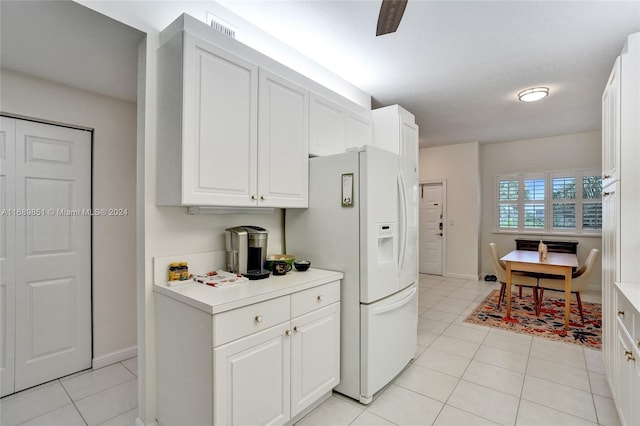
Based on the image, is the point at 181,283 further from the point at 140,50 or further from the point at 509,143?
the point at 509,143

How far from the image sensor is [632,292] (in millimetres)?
1754

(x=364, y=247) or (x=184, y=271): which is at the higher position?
(x=364, y=247)

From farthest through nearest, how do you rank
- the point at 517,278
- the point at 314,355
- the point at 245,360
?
the point at 517,278 < the point at 314,355 < the point at 245,360

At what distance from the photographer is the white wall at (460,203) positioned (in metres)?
6.16

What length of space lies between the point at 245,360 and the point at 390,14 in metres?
1.80

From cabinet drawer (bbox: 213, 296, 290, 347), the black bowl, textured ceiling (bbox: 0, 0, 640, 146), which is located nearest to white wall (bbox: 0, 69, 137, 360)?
textured ceiling (bbox: 0, 0, 640, 146)

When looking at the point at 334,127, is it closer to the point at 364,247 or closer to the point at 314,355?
the point at 364,247

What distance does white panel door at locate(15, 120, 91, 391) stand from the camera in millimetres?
2398

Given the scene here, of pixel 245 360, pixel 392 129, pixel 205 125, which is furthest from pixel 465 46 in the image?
pixel 245 360

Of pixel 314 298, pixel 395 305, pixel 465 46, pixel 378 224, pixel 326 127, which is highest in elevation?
pixel 465 46

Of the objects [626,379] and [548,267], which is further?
[548,267]

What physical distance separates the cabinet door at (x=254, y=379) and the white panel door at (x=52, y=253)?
6.28ft

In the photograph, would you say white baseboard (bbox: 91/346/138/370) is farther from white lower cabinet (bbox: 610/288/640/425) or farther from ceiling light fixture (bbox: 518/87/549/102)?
ceiling light fixture (bbox: 518/87/549/102)

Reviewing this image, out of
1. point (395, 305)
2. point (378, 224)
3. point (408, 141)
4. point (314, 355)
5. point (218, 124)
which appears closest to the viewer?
point (218, 124)
